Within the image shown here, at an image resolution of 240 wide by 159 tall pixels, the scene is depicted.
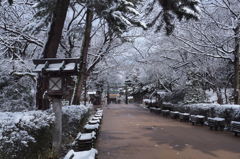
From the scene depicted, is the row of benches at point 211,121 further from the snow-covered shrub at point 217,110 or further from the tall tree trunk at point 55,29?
the tall tree trunk at point 55,29

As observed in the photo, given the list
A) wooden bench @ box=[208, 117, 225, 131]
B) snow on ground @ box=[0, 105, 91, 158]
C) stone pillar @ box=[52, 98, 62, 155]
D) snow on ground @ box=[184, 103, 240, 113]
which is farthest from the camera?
wooden bench @ box=[208, 117, 225, 131]

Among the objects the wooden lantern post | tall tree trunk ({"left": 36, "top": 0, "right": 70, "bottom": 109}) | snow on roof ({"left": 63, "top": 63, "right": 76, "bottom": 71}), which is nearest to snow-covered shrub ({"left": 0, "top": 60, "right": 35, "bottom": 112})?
tall tree trunk ({"left": 36, "top": 0, "right": 70, "bottom": 109})

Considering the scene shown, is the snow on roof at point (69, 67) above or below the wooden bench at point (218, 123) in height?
above

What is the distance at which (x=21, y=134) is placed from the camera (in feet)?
13.3

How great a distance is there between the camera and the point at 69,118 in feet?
26.2

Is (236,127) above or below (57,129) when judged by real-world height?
below

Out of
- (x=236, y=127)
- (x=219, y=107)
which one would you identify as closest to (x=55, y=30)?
(x=236, y=127)

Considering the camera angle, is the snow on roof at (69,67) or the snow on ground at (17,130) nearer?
the snow on ground at (17,130)

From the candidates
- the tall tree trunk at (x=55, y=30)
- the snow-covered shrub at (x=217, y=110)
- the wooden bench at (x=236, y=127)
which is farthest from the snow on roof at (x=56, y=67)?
the snow-covered shrub at (x=217, y=110)

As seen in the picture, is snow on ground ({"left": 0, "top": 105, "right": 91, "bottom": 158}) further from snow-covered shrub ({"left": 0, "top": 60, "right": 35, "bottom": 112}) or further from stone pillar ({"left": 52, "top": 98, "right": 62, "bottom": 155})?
snow-covered shrub ({"left": 0, "top": 60, "right": 35, "bottom": 112})

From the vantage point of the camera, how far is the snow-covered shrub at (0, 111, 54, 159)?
3693mm

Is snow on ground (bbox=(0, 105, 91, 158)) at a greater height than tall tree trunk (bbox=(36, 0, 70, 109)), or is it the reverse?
tall tree trunk (bbox=(36, 0, 70, 109))

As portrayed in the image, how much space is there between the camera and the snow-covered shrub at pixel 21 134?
3693mm

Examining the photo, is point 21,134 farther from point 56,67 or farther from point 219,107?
point 219,107
